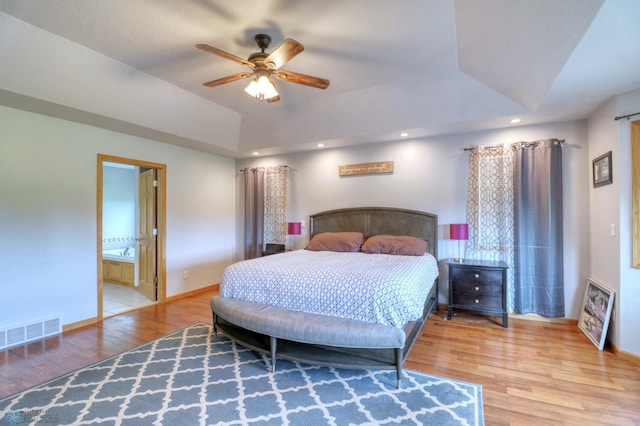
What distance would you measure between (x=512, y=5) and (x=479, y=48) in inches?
24.6

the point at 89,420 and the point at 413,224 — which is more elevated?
the point at 413,224

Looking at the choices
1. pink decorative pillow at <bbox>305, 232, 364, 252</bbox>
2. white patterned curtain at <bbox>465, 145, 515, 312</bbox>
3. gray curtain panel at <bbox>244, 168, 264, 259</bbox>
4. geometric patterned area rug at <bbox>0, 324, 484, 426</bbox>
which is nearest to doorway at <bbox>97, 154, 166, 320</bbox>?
gray curtain panel at <bbox>244, 168, 264, 259</bbox>

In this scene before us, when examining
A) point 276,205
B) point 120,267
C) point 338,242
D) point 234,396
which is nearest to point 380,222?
point 338,242

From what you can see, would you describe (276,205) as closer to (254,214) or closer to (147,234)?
(254,214)

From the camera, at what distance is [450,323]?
357 centimetres

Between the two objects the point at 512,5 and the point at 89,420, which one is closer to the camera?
the point at 89,420

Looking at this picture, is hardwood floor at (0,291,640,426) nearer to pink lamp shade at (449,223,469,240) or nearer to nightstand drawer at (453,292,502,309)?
nightstand drawer at (453,292,502,309)

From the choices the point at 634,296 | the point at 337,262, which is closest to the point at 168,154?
the point at 337,262

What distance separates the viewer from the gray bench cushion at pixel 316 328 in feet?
7.13

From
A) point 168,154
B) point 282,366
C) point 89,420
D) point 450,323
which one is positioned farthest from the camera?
point 168,154

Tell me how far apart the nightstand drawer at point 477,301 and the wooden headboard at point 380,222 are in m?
0.65

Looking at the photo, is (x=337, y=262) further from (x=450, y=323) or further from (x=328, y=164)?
(x=328, y=164)

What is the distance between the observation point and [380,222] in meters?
4.47

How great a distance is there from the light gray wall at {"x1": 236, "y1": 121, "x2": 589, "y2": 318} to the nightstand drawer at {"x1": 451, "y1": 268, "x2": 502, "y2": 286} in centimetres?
49
